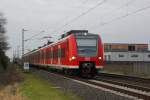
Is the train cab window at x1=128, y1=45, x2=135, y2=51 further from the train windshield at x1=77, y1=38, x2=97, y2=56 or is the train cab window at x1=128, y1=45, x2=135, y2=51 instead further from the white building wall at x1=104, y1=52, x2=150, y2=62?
the train windshield at x1=77, y1=38, x2=97, y2=56

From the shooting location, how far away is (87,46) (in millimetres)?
28859

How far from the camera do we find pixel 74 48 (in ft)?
94.0

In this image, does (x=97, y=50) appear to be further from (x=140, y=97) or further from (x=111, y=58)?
(x=111, y=58)

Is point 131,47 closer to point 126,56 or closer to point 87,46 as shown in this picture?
point 126,56

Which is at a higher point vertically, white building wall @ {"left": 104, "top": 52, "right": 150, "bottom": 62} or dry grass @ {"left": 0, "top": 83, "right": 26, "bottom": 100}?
white building wall @ {"left": 104, "top": 52, "right": 150, "bottom": 62}

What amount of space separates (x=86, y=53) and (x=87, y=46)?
19.7 inches

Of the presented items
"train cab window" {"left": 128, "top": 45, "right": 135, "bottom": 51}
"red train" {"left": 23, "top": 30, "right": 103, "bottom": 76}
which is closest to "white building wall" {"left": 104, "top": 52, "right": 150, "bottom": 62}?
"train cab window" {"left": 128, "top": 45, "right": 135, "bottom": 51}

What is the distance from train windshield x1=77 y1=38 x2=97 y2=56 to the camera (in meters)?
28.7

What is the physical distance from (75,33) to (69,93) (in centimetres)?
1195

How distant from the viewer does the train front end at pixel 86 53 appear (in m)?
28.5

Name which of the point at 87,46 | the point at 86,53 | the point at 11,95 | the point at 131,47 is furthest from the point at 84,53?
the point at 131,47

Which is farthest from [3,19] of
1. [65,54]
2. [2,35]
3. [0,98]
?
[0,98]

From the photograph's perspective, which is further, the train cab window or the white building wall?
the train cab window

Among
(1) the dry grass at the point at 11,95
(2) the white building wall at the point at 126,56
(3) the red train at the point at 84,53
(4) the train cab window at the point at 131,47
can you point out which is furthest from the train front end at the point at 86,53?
(4) the train cab window at the point at 131,47
